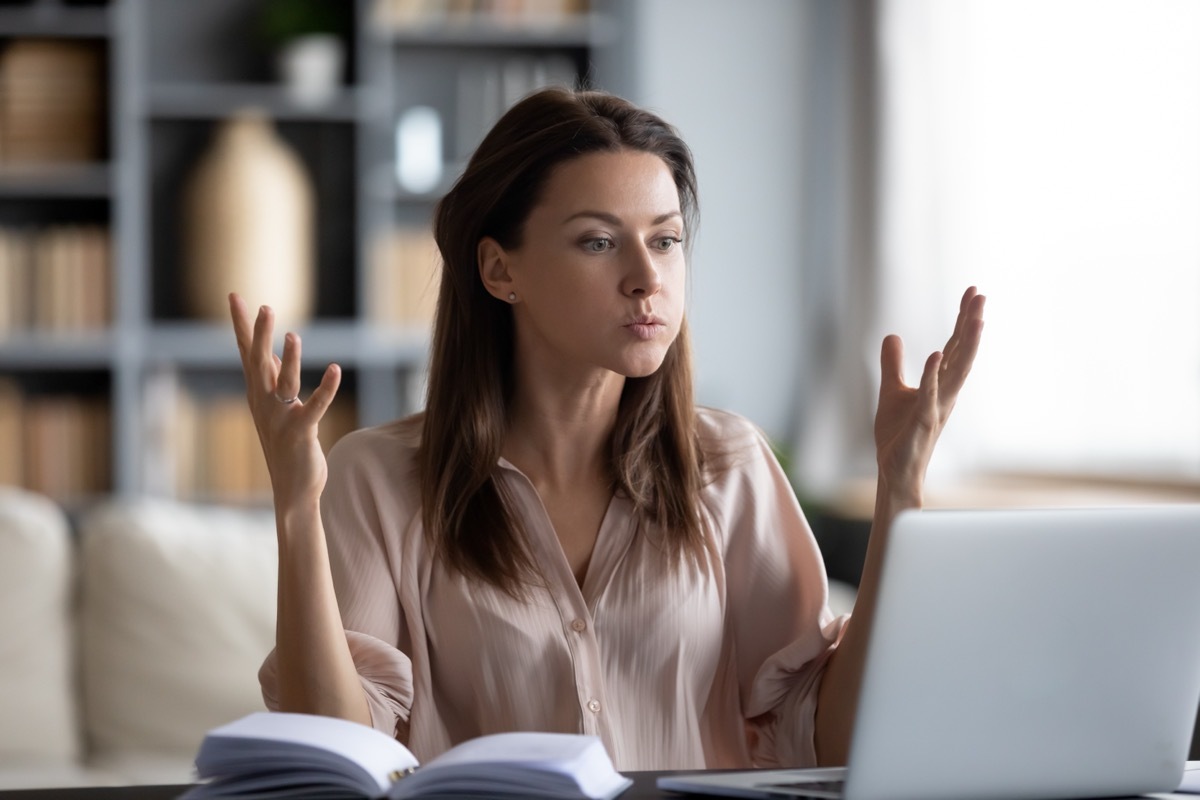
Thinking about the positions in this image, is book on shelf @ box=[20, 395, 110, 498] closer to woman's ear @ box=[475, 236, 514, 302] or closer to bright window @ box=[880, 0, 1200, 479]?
bright window @ box=[880, 0, 1200, 479]

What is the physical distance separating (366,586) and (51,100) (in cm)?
278

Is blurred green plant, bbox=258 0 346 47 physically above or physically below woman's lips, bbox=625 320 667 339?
above

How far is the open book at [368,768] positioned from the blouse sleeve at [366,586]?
14.9 inches

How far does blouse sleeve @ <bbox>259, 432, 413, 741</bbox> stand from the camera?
1.44 meters

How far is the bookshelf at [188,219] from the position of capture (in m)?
3.78

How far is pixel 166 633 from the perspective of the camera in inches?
97.3

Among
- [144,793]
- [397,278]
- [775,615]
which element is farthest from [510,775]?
[397,278]

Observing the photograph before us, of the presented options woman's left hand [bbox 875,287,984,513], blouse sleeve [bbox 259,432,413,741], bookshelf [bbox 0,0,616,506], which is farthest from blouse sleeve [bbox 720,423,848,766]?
bookshelf [bbox 0,0,616,506]

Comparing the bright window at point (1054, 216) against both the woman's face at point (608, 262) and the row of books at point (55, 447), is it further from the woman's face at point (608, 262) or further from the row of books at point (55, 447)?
the row of books at point (55, 447)

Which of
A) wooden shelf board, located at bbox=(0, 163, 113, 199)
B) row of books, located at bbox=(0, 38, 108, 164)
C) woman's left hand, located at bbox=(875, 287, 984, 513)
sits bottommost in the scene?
woman's left hand, located at bbox=(875, 287, 984, 513)

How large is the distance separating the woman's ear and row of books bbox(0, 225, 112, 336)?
8.23 ft

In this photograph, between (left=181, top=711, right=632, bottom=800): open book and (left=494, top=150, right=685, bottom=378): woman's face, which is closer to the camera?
(left=181, top=711, right=632, bottom=800): open book

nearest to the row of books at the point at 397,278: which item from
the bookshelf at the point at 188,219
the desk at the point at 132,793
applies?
the bookshelf at the point at 188,219

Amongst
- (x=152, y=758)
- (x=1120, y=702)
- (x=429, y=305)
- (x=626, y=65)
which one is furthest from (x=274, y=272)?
(x=1120, y=702)
